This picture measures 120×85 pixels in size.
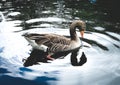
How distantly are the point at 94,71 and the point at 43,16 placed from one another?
3.52 metres

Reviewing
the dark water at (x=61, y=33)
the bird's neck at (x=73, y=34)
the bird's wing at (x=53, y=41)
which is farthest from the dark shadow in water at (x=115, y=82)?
the bird's neck at (x=73, y=34)

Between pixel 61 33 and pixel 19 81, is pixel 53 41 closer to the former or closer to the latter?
pixel 61 33

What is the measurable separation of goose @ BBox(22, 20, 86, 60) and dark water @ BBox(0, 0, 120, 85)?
0.65 feet

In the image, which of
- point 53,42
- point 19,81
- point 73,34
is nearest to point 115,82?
point 19,81

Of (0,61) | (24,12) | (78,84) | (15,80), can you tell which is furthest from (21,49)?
(24,12)

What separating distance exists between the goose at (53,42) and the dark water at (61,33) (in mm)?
199

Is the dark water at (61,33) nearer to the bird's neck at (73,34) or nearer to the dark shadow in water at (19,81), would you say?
the dark shadow in water at (19,81)

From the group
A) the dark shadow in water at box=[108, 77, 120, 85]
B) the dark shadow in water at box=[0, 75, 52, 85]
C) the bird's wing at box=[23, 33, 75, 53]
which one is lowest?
the dark shadow in water at box=[108, 77, 120, 85]

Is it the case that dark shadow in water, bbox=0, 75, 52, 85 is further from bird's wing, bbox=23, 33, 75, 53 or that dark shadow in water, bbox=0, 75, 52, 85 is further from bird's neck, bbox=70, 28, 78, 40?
bird's neck, bbox=70, 28, 78, 40

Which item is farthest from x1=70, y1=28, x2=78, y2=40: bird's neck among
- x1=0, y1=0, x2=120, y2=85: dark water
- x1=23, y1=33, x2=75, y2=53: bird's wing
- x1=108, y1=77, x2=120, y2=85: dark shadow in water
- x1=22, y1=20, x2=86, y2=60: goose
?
x1=108, y1=77, x2=120, y2=85: dark shadow in water

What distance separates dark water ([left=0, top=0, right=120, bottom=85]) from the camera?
592 centimetres

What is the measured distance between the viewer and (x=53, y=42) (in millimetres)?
7301

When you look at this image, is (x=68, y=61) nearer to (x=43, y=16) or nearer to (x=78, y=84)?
(x=78, y=84)

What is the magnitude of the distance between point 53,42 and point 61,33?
854 millimetres
